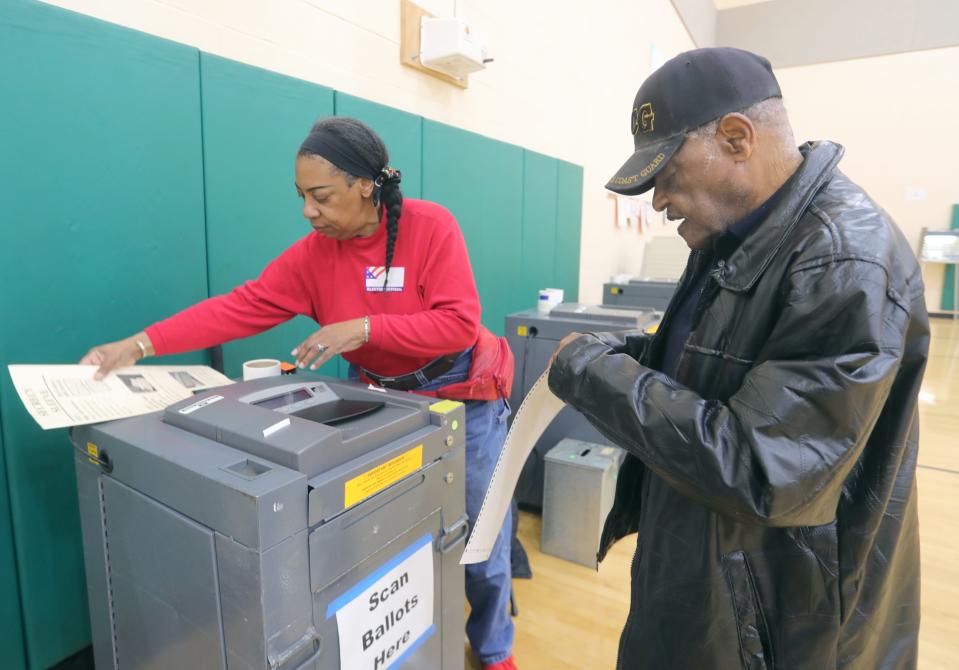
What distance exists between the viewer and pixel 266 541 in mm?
743

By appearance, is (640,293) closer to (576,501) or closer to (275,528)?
(576,501)

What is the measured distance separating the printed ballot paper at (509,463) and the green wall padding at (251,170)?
3.36 ft

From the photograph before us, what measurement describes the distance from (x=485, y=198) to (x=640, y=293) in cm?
167

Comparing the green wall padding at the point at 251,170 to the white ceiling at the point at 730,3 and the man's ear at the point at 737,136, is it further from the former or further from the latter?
the white ceiling at the point at 730,3

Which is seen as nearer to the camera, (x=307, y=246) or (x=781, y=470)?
(x=781, y=470)

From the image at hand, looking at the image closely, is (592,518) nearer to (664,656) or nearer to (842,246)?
(664,656)

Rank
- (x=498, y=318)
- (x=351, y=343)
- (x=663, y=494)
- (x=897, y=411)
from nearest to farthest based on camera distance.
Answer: (x=897, y=411) → (x=663, y=494) → (x=351, y=343) → (x=498, y=318)

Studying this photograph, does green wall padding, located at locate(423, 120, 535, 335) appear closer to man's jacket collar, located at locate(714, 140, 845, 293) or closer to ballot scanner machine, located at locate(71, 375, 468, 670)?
ballot scanner machine, located at locate(71, 375, 468, 670)

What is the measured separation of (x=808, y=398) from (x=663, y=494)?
325mm

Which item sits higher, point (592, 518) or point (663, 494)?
point (663, 494)

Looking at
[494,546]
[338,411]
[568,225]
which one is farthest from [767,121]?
[568,225]

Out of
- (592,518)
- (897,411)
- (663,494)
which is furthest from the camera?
(592,518)

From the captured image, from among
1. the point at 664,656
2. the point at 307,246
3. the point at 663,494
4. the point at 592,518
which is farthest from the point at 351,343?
the point at 592,518

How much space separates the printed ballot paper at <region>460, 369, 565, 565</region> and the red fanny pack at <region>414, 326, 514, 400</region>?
371 millimetres
